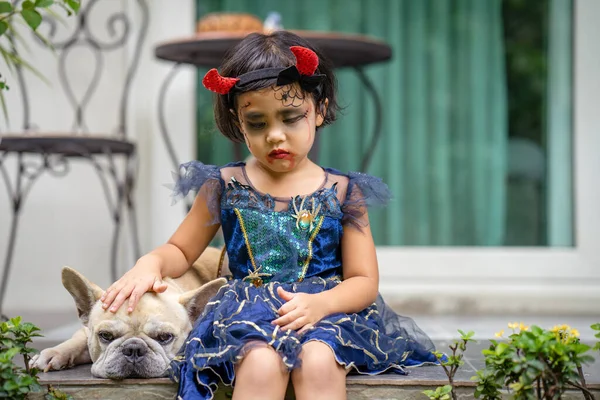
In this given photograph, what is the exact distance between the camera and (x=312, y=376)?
170 centimetres

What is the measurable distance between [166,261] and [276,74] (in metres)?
0.58

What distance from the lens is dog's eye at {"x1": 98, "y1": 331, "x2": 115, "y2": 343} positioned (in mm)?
1874

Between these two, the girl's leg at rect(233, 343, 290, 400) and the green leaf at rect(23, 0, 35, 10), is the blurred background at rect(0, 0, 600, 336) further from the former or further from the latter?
the girl's leg at rect(233, 343, 290, 400)

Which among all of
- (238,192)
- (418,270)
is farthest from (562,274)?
(238,192)

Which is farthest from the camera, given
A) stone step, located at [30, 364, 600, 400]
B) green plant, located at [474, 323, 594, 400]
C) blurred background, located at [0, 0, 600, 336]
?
blurred background, located at [0, 0, 600, 336]

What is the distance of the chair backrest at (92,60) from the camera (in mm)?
3846

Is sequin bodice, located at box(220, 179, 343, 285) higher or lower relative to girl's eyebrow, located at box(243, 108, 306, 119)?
lower

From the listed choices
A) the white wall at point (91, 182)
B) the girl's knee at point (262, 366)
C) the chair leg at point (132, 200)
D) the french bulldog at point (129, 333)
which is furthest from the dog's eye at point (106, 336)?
the white wall at point (91, 182)

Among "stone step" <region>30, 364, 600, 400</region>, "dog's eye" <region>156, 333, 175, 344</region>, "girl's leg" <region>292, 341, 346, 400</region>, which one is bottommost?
"stone step" <region>30, 364, 600, 400</region>

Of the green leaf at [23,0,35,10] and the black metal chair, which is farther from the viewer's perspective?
the black metal chair

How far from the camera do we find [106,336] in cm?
188

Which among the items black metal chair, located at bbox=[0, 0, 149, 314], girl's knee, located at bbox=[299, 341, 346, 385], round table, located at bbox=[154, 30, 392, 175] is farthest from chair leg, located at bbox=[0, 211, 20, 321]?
girl's knee, located at bbox=[299, 341, 346, 385]

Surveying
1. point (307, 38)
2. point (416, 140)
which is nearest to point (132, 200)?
point (307, 38)

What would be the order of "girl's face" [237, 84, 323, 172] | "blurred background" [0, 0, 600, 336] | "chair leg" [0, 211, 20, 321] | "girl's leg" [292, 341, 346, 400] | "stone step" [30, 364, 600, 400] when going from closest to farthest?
"girl's leg" [292, 341, 346, 400], "stone step" [30, 364, 600, 400], "girl's face" [237, 84, 323, 172], "chair leg" [0, 211, 20, 321], "blurred background" [0, 0, 600, 336]
